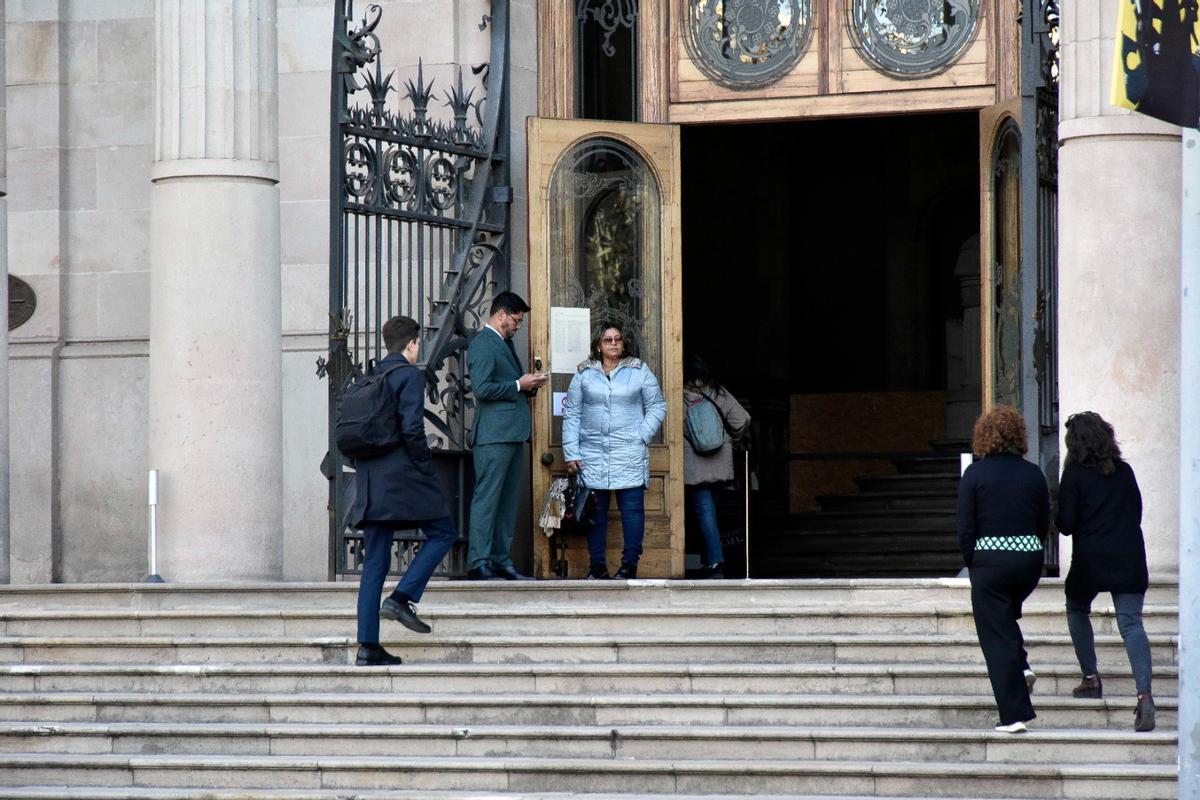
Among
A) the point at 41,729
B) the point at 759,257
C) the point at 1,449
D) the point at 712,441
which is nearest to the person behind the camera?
the point at 41,729

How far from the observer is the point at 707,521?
13.9 meters

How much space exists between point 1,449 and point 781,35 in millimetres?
5691

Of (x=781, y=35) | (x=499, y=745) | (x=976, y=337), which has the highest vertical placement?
(x=781, y=35)

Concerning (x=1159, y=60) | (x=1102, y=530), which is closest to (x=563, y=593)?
(x=1102, y=530)

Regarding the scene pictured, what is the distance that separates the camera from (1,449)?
12727mm

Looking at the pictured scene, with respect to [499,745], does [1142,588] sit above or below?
above

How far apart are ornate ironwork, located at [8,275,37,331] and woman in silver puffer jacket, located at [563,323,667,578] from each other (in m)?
4.42

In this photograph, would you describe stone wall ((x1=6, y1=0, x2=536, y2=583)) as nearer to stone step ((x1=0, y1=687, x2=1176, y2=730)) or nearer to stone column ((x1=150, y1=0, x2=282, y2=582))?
stone column ((x1=150, y1=0, x2=282, y2=582))

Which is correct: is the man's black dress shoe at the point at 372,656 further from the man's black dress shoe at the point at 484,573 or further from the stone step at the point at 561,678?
the man's black dress shoe at the point at 484,573

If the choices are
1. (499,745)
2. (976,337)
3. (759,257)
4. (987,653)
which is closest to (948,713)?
(987,653)

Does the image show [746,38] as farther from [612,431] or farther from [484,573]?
[484,573]

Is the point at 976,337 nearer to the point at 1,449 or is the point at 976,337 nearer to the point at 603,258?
the point at 603,258

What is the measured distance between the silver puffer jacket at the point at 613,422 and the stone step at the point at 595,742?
3.35 metres

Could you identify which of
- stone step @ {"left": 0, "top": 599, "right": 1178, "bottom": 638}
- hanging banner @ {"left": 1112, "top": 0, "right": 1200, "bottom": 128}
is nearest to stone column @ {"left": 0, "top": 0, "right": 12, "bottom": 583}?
stone step @ {"left": 0, "top": 599, "right": 1178, "bottom": 638}
